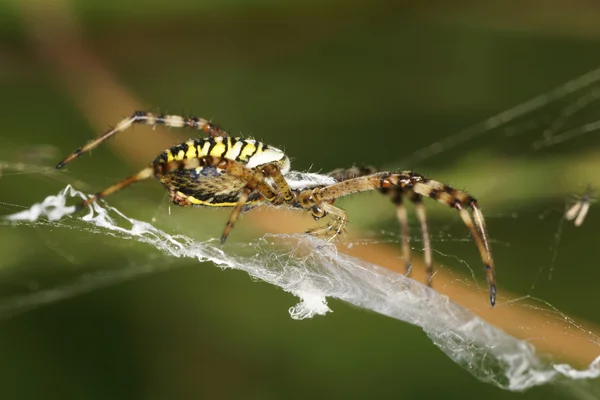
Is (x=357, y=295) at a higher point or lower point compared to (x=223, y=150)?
lower

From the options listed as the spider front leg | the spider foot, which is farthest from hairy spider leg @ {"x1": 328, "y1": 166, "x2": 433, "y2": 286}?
the spider foot

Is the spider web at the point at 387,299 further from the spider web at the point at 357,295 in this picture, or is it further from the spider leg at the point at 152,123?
the spider leg at the point at 152,123

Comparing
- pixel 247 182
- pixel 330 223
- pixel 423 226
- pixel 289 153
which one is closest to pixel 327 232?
pixel 330 223

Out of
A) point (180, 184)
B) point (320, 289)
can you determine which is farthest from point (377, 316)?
point (180, 184)

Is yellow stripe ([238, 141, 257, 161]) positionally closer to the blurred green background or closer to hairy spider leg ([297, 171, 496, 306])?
hairy spider leg ([297, 171, 496, 306])

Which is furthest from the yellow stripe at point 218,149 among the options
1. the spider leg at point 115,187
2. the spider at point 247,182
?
the spider leg at point 115,187

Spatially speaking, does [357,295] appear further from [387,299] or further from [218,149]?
A: [218,149]

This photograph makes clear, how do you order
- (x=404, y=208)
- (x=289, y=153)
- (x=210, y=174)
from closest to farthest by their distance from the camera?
(x=210, y=174)
(x=404, y=208)
(x=289, y=153)
